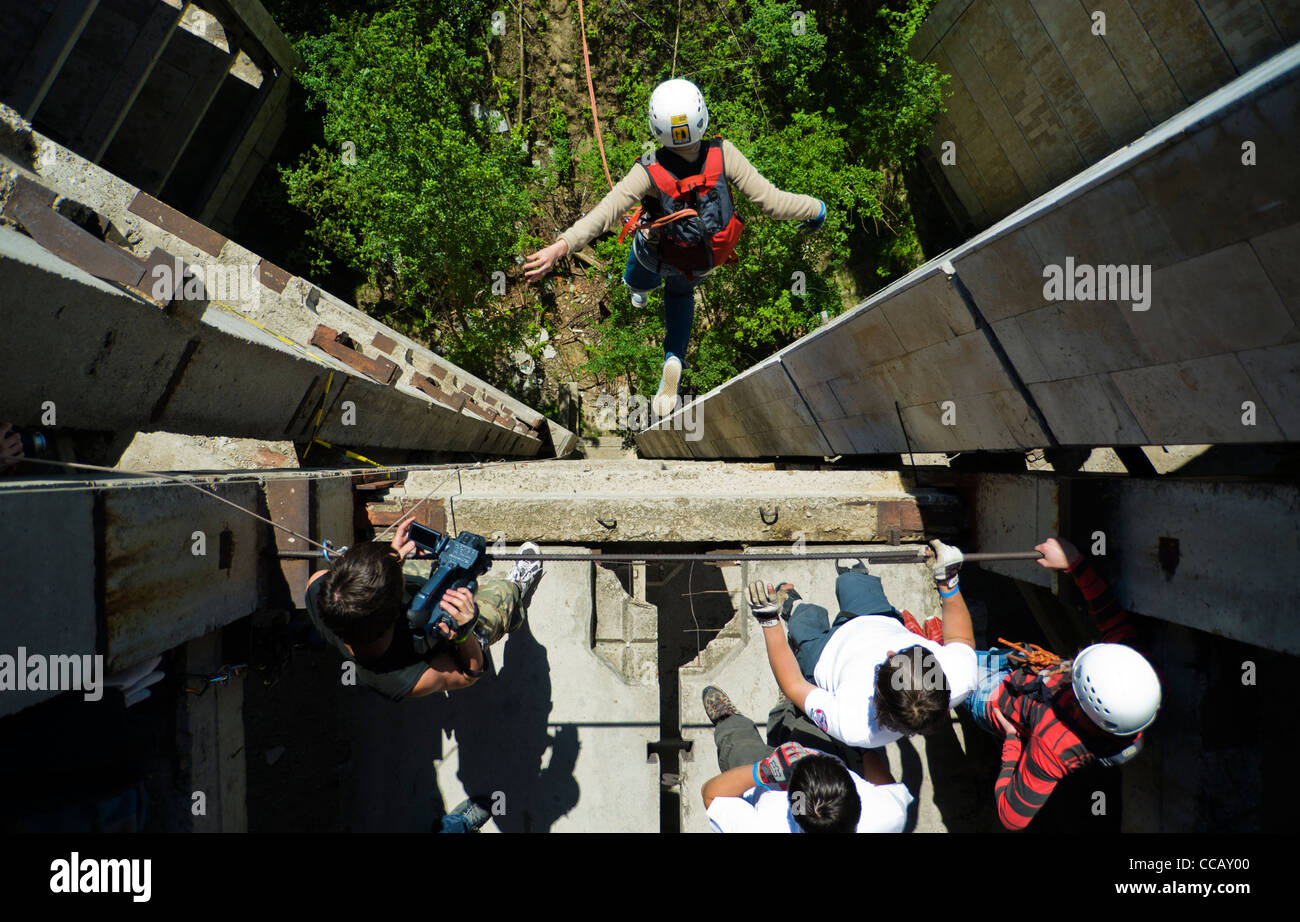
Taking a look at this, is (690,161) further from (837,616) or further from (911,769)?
(911,769)

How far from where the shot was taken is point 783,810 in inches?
142

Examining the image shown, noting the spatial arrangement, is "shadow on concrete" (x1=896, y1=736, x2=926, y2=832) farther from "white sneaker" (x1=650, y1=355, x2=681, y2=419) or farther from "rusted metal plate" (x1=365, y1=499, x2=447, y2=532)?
"rusted metal plate" (x1=365, y1=499, x2=447, y2=532)

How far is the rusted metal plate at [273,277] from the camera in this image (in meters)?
6.04

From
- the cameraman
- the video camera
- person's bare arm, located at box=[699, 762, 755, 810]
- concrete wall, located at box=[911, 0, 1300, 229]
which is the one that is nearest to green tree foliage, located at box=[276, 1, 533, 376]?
the cameraman

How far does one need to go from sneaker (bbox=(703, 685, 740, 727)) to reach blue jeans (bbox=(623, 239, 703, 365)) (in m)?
3.08

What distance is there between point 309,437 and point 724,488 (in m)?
2.79

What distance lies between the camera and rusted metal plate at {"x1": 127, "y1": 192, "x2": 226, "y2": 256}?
18.1 ft

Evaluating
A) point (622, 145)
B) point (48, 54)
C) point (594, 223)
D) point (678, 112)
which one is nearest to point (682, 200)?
point (678, 112)

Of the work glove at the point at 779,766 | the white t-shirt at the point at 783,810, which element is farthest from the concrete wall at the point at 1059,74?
the work glove at the point at 779,766

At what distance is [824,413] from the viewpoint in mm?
4496

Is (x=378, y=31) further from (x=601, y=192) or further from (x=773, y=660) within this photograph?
(x=773, y=660)

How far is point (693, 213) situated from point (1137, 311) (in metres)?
2.73

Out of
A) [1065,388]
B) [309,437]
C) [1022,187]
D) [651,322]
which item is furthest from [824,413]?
[1022,187]

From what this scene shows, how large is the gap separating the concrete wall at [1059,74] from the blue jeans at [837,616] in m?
7.79
